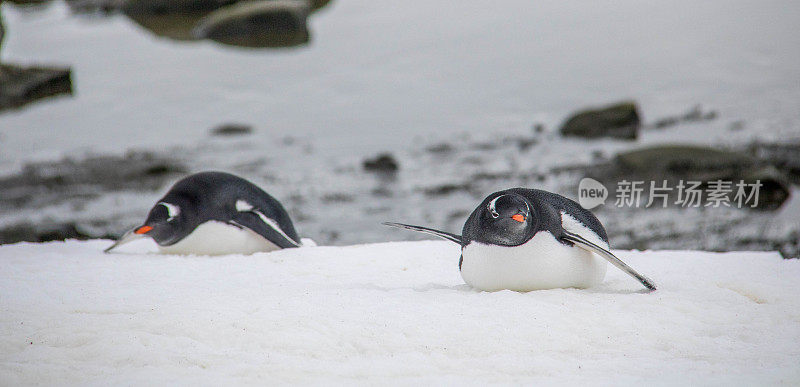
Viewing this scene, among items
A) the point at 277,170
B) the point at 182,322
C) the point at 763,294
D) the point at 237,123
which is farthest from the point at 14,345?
the point at 237,123

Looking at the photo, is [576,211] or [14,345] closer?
[14,345]

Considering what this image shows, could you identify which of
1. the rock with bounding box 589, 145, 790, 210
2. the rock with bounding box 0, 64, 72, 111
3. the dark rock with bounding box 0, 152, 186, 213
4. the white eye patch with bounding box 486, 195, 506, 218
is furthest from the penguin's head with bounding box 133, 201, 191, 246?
the rock with bounding box 0, 64, 72, 111

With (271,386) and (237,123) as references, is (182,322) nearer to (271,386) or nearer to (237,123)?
(271,386)

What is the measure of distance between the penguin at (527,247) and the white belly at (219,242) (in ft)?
3.05

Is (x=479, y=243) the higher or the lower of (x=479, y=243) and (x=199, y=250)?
the higher

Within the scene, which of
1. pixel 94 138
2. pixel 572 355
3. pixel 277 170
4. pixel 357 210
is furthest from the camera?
pixel 94 138

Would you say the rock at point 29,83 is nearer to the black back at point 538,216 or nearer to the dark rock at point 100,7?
the dark rock at point 100,7

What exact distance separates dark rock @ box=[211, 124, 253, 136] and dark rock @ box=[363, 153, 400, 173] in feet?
6.57

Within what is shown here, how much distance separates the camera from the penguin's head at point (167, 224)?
2596mm

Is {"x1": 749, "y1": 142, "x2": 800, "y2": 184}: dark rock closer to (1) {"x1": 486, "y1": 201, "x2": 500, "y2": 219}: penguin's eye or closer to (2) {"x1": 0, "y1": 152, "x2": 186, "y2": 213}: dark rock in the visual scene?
(1) {"x1": 486, "y1": 201, "x2": 500, "y2": 219}: penguin's eye

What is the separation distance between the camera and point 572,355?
154 cm

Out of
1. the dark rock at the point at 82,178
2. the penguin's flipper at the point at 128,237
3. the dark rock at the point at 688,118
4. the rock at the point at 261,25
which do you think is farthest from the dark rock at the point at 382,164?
the rock at the point at 261,25

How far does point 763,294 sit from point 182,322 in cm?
137

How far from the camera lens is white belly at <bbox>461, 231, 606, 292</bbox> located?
187 cm
